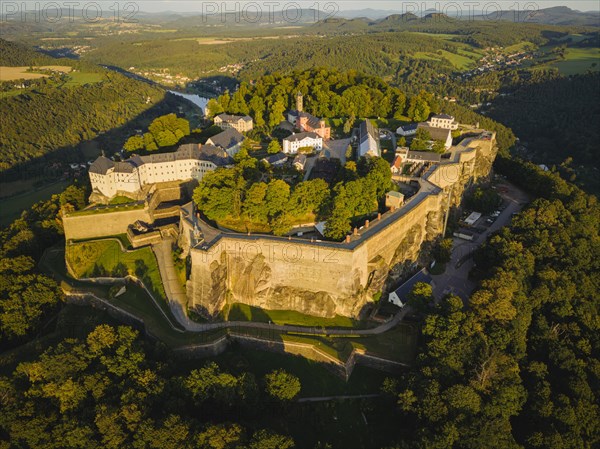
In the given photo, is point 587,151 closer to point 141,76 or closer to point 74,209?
point 74,209

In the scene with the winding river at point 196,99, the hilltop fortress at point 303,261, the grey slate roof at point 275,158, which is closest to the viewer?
the hilltop fortress at point 303,261

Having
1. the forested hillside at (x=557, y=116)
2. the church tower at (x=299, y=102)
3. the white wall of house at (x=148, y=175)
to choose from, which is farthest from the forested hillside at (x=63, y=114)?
the forested hillside at (x=557, y=116)

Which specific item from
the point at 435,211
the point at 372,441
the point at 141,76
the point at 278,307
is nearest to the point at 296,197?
the point at 278,307

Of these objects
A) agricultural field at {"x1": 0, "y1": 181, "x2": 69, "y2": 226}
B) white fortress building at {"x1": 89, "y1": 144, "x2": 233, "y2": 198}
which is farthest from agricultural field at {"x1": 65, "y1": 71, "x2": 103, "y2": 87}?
white fortress building at {"x1": 89, "y1": 144, "x2": 233, "y2": 198}

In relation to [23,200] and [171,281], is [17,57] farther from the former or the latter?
[171,281]

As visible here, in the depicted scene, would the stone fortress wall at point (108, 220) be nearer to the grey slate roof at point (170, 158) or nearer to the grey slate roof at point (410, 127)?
the grey slate roof at point (170, 158)

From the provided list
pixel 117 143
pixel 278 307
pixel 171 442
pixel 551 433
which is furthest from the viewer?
pixel 117 143
